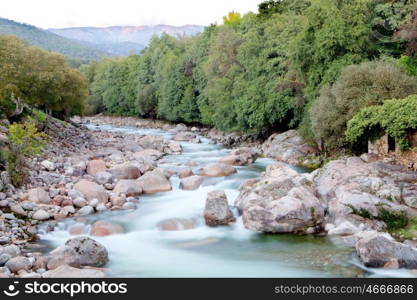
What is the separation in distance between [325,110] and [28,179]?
17.2 meters

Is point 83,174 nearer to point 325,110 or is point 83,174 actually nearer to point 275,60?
point 325,110

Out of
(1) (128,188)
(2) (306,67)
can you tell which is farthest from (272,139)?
(1) (128,188)

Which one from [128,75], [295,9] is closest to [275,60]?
[295,9]

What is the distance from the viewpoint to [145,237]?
17891 mm

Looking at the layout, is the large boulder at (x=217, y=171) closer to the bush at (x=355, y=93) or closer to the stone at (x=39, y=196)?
the bush at (x=355, y=93)

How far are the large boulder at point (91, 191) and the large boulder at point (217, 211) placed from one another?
5.56 meters

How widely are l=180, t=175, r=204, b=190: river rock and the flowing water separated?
2740 mm

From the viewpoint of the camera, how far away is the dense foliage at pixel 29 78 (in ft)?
101

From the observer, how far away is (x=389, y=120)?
23.3 metres

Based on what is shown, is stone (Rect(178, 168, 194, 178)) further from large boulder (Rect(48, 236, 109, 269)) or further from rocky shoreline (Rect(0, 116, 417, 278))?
large boulder (Rect(48, 236, 109, 269))

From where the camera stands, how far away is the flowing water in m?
14.2

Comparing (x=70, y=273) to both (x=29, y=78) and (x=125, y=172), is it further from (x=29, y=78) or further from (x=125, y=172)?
(x=29, y=78)

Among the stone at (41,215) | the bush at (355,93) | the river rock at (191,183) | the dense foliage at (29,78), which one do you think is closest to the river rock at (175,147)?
the dense foliage at (29,78)

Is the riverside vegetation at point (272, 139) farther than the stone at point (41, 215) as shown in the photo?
No
